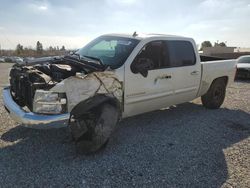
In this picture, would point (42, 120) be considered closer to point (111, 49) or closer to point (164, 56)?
point (111, 49)

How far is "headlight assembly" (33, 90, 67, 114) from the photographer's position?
12.9 feet

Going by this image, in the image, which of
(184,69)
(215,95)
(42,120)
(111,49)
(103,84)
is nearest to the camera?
(42,120)

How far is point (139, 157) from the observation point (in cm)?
419

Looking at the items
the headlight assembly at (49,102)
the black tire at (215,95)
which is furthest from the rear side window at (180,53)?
the headlight assembly at (49,102)

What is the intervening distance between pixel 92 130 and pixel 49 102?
0.75 metres

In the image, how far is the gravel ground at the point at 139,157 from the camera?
352 centimetres

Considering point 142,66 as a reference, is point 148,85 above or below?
below

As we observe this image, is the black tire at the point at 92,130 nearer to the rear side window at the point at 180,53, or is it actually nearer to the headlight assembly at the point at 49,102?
the headlight assembly at the point at 49,102

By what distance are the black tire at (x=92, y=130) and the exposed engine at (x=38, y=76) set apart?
655 mm

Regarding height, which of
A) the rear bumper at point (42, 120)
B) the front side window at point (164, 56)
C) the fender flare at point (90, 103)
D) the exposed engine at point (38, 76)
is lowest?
the rear bumper at point (42, 120)

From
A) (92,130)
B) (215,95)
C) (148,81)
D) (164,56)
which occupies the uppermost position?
(164,56)

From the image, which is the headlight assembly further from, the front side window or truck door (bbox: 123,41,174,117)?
the front side window

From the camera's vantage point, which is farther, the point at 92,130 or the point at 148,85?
the point at 148,85

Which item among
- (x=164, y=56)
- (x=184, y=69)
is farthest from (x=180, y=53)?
(x=164, y=56)
